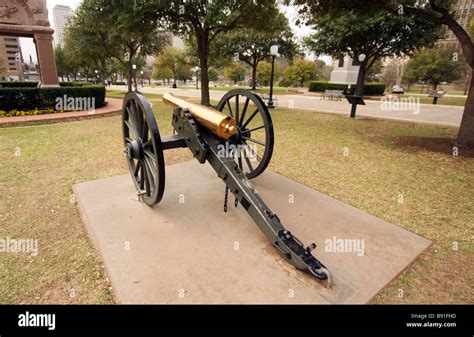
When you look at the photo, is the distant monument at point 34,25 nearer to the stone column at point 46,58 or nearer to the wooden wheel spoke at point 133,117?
the stone column at point 46,58

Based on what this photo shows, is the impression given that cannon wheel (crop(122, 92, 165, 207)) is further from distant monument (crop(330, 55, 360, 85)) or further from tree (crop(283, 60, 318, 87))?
tree (crop(283, 60, 318, 87))

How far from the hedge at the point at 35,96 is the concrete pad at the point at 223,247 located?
9700mm

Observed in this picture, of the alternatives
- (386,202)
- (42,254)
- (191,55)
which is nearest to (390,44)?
(386,202)

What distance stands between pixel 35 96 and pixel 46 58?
11.5 ft

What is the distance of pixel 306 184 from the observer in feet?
14.0

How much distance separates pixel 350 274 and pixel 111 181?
350cm

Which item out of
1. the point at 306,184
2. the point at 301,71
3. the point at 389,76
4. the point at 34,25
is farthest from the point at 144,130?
the point at 389,76

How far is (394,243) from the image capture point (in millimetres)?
2754

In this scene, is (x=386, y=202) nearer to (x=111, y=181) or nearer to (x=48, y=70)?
(x=111, y=181)

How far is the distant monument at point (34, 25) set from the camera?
12.4 metres

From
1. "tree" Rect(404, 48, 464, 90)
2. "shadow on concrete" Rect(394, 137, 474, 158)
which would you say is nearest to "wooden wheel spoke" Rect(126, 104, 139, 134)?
"shadow on concrete" Rect(394, 137, 474, 158)

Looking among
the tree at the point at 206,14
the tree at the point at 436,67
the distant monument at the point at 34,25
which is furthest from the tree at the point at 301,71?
the distant monument at the point at 34,25

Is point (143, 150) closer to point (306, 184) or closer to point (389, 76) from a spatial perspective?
point (306, 184)
